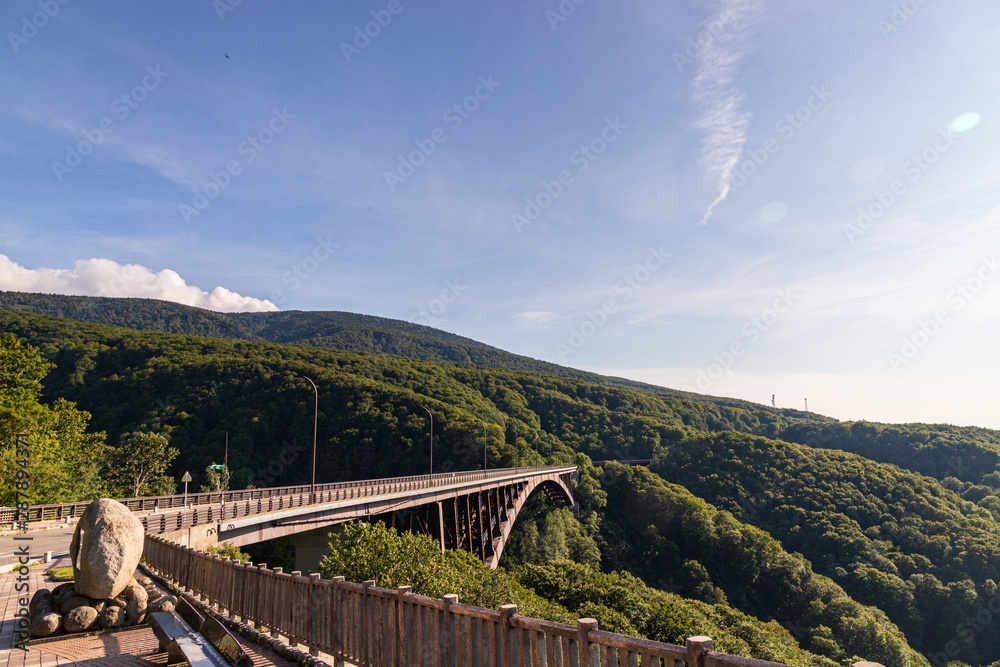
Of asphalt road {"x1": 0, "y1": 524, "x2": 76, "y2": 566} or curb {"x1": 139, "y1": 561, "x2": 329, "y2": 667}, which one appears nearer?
curb {"x1": 139, "y1": 561, "x2": 329, "y2": 667}

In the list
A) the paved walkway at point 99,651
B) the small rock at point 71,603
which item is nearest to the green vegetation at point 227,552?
the small rock at point 71,603

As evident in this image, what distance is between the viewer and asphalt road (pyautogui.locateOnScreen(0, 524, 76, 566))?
53.6 ft

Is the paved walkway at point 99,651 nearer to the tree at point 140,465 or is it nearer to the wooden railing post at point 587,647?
the wooden railing post at point 587,647

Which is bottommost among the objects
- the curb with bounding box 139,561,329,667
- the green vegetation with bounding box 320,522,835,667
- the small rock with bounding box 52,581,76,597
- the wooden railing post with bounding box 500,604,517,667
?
the green vegetation with bounding box 320,522,835,667

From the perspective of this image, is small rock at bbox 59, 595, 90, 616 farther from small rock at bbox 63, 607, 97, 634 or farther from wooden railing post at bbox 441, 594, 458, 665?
wooden railing post at bbox 441, 594, 458, 665

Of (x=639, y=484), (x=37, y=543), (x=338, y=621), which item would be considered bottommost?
(x=639, y=484)

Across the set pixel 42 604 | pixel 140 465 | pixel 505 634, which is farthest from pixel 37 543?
pixel 140 465

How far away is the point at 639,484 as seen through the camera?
9088cm

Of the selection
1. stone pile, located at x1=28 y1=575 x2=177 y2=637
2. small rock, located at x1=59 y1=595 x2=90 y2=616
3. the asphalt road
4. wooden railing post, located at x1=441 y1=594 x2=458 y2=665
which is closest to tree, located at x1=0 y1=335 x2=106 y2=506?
the asphalt road

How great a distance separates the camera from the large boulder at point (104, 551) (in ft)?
27.7

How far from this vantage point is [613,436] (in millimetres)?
127188

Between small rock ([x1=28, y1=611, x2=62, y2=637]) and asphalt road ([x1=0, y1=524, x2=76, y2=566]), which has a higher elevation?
small rock ([x1=28, y1=611, x2=62, y2=637])

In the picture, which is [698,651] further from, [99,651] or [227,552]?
[227,552]

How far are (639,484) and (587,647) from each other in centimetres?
9290
